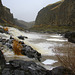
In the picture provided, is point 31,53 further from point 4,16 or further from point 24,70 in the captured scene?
point 4,16

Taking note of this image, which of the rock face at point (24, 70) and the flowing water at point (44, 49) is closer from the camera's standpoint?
the rock face at point (24, 70)

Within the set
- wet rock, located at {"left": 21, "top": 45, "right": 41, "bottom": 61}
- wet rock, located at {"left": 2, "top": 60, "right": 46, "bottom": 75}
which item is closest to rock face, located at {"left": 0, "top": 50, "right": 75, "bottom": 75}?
wet rock, located at {"left": 2, "top": 60, "right": 46, "bottom": 75}

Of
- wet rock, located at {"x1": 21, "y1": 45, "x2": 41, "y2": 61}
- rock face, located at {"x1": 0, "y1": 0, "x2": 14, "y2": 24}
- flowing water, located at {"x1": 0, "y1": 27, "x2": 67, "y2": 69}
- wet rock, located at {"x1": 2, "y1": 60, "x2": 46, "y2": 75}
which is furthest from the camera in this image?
rock face, located at {"x1": 0, "y1": 0, "x2": 14, "y2": 24}

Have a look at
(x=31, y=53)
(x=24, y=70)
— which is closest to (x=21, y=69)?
(x=24, y=70)

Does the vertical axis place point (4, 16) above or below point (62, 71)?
above

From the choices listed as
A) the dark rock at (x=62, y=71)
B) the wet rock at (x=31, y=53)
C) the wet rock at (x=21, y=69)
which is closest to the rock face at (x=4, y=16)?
the wet rock at (x=31, y=53)

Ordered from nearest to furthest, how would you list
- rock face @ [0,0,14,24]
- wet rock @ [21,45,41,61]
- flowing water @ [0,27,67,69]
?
flowing water @ [0,27,67,69], wet rock @ [21,45,41,61], rock face @ [0,0,14,24]

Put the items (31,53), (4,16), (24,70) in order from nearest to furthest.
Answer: (24,70) < (31,53) < (4,16)

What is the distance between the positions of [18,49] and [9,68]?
3.82 metres

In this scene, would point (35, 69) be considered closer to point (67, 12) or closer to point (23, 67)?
point (23, 67)

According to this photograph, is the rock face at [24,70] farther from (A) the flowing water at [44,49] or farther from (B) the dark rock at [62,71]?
(A) the flowing water at [44,49]

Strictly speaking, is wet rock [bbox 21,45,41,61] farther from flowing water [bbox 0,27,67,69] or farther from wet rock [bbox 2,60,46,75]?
wet rock [bbox 2,60,46,75]

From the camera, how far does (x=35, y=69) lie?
11.7 feet

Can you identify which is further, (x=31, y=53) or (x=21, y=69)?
(x=31, y=53)
